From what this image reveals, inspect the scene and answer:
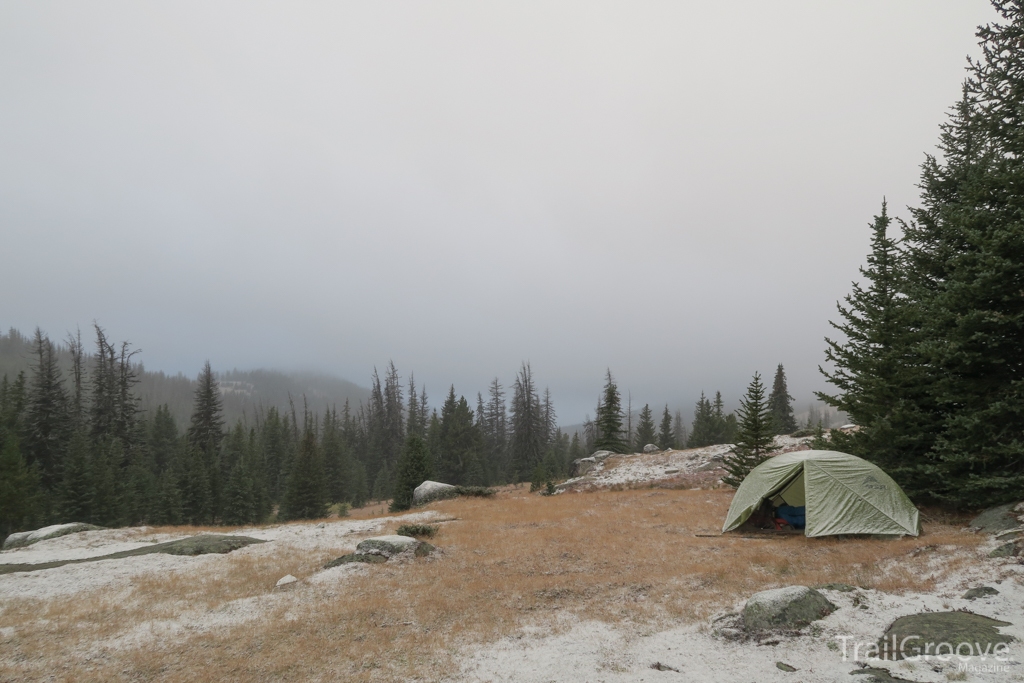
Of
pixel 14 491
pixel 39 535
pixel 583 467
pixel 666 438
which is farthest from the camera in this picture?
pixel 666 438

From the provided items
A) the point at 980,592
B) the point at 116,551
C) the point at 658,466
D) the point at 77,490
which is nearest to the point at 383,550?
the point at 116,551

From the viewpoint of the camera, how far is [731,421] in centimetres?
6912

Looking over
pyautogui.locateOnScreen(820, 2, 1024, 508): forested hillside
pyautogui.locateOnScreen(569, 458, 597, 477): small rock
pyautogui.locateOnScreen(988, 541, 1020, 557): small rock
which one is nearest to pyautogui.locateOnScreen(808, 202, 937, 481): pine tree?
pyautogui.locateOnScreen(820, 2, 1024, 508): forested hillside

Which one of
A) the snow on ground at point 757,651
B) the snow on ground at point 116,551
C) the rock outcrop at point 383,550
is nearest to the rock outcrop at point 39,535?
the snow on ground at point 116,551

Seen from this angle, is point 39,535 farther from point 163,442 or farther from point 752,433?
point 163,442

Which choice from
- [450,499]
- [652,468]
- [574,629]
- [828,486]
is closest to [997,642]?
[574,629]

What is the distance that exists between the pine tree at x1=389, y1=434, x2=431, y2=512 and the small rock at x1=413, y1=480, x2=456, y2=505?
544cm

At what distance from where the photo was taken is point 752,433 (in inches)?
997

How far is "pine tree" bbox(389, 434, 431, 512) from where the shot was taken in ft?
124

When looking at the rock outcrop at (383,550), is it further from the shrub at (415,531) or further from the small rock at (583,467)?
the small rock at (583,467)

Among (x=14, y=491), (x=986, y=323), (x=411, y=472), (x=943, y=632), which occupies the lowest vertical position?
(x=411, y=472)

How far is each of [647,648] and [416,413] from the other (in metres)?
92.7

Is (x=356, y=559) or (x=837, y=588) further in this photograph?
(x=356, y=559)

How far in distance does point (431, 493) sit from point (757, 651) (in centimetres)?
2743
